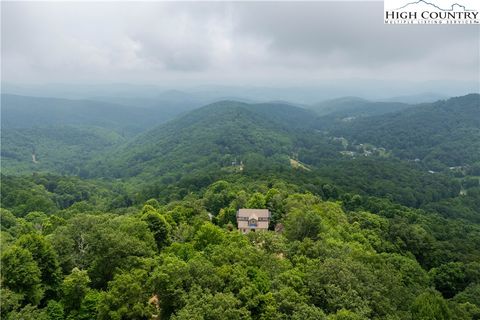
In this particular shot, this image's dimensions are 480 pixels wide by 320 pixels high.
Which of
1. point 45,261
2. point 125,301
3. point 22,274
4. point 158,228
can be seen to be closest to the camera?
point 125,301

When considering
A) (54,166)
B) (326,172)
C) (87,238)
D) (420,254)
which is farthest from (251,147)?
(87,238)

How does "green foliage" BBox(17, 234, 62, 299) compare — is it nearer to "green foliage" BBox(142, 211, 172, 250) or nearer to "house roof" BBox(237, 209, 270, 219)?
"green foliage" BBox(142, 211, 172, 250)

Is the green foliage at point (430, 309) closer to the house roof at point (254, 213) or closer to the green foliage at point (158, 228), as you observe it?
the house roof at point (254, 213)

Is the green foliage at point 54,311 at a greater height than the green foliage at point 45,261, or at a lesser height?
lesser

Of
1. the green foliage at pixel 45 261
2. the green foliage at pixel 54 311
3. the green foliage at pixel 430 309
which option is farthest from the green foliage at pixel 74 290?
the green foliage at pixel 430 309

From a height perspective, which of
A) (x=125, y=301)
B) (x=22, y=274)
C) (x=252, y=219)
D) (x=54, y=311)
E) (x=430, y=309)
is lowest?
(x=430, y=309)

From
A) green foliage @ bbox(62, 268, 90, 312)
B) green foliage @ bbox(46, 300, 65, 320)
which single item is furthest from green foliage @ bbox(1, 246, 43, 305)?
green foliage @ bbox(62, 268, 90, 312)

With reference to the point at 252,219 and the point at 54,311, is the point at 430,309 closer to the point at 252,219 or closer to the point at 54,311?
the point at 252,219

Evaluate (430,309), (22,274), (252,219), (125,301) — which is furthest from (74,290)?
(430,309)
